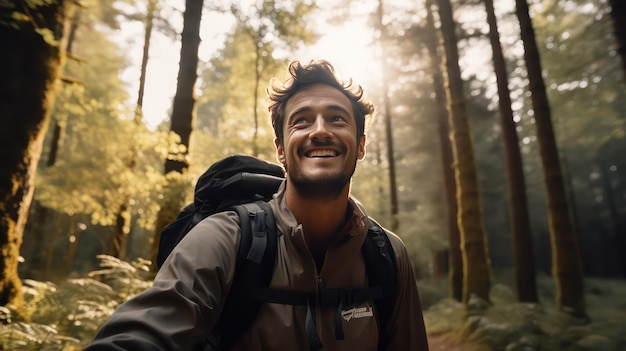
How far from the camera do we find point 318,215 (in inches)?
86.4

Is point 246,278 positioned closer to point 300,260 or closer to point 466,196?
point 300,260

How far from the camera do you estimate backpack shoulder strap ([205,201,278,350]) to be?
1700 millimetres

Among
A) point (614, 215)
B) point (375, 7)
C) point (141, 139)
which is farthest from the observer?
point (614, 215)

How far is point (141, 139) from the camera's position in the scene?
24.1 ft

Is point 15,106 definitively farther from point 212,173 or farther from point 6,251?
point 212,173

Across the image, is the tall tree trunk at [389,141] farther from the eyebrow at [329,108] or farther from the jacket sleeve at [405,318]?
the jacket sleeve at [405,318]

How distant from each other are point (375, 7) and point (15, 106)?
637 inches

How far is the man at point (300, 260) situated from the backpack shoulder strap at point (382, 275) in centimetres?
4

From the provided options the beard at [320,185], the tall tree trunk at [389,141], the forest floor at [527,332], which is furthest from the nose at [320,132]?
the tall tree trunk at [389,141]

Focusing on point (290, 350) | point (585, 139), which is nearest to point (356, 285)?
point (290, 350)

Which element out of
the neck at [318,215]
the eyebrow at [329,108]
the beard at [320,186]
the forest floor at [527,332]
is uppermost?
the eyebrow at [329,108]

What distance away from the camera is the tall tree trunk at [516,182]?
10.9 m

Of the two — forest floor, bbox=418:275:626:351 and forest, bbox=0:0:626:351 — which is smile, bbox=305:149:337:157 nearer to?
forest, bbox=0:0:626:351

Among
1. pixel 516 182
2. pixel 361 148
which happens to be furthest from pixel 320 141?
pixel 516 182
